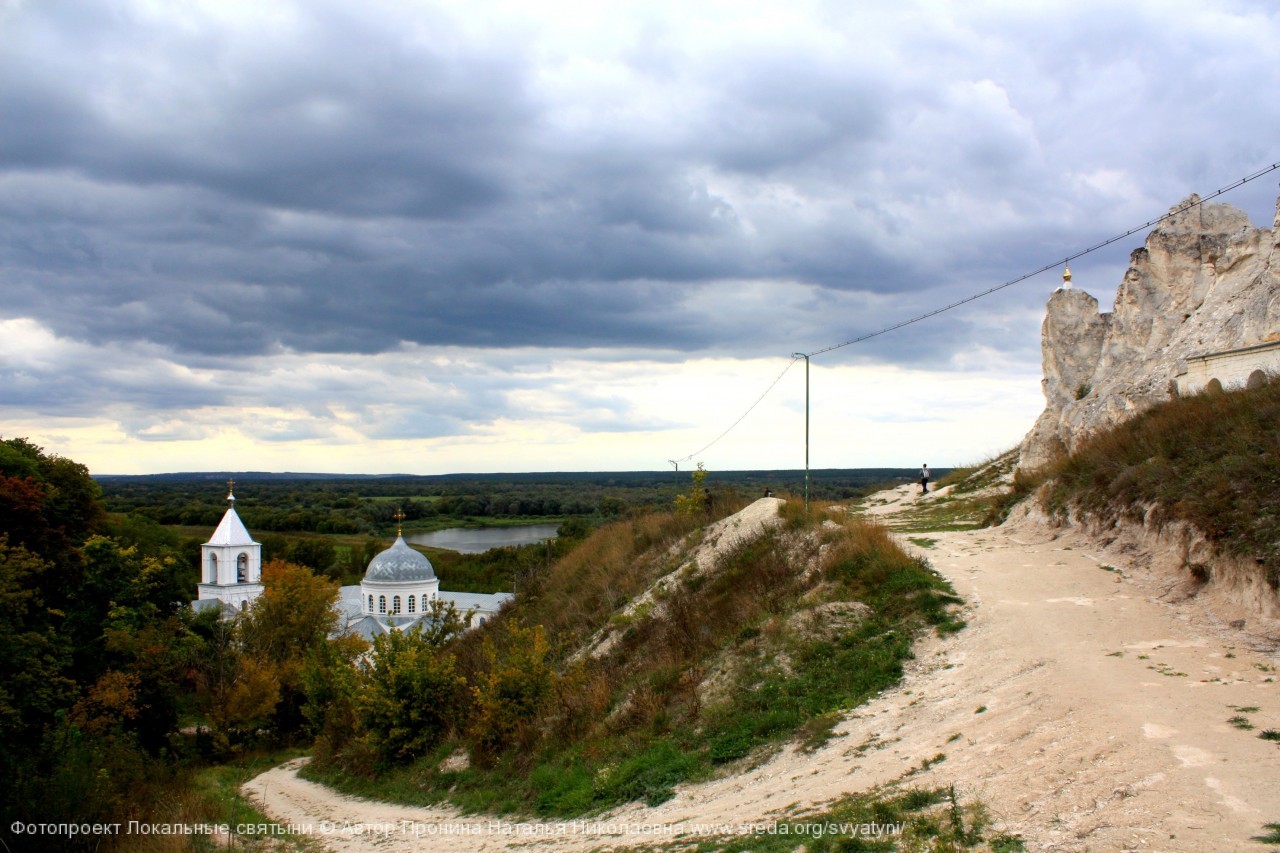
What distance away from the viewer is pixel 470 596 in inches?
2058

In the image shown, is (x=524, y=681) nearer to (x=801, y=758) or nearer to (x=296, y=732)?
(x=801, y=758)

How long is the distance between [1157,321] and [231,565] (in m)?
52.3

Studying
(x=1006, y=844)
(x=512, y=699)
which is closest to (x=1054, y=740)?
(x=1006, y=844)

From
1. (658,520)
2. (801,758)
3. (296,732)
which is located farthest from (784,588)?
(296,732)

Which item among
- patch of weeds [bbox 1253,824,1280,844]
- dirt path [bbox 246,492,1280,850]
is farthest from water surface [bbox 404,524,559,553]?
patch of weeds [bbox 1253,824,1280,844]

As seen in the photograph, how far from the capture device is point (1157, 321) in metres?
22.6

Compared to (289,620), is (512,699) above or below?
above

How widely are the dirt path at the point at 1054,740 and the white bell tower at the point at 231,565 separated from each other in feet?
147

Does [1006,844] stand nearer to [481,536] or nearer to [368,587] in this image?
[368,587]

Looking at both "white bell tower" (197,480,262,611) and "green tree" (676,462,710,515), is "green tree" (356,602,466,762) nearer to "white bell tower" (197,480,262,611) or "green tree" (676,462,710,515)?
"green tree" (676,462,710,515)

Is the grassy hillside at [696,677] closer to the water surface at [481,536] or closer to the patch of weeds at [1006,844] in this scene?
the patch of weeds at [1006,844]

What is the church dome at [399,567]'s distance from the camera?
4684cm

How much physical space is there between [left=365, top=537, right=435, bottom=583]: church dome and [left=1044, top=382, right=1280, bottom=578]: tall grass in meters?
38.5

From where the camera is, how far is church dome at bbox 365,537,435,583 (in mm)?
46844
